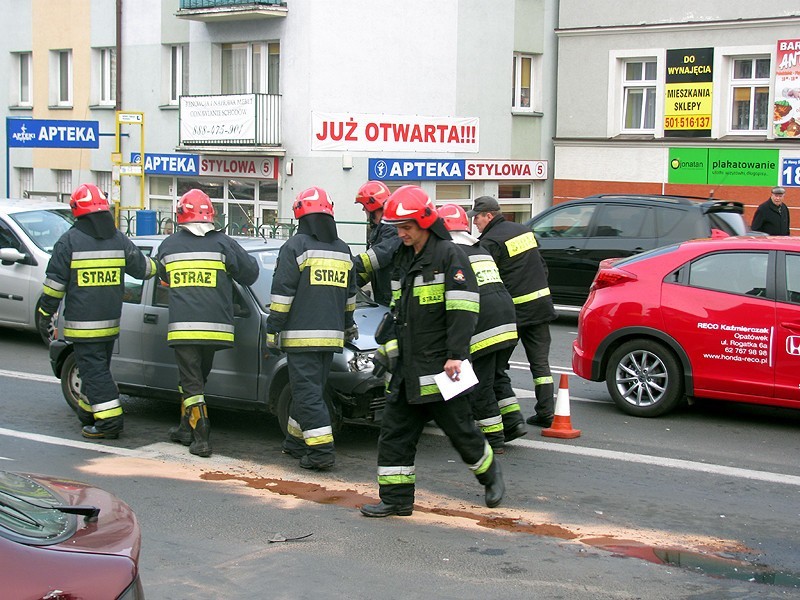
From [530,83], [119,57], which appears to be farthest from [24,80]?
[530,83]

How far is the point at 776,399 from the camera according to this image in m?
8.88

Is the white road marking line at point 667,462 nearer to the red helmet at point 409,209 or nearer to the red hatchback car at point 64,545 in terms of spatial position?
the red helmet at point 409,209

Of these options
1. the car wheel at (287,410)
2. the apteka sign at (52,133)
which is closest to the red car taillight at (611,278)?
the car wheel at (287,410)

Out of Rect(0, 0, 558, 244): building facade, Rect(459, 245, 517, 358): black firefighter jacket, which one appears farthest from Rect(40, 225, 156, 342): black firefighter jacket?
Rect(0, 0, 558, 244): building facade

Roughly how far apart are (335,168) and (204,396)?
17382mm

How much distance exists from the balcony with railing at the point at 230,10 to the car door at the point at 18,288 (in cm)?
1261

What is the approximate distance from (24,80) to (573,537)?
1127 inches

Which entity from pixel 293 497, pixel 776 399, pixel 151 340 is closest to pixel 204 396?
pixel 151 340

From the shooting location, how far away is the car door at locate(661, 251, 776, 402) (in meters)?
8.91

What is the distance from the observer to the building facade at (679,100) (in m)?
24.7

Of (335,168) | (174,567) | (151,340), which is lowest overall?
(174,567)

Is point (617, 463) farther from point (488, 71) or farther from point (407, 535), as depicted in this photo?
point (488, 71)

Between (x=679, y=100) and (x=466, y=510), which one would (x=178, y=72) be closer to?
(x=679, y=100)

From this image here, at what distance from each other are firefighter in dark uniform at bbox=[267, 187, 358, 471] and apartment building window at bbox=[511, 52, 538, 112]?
2138 centimetres
